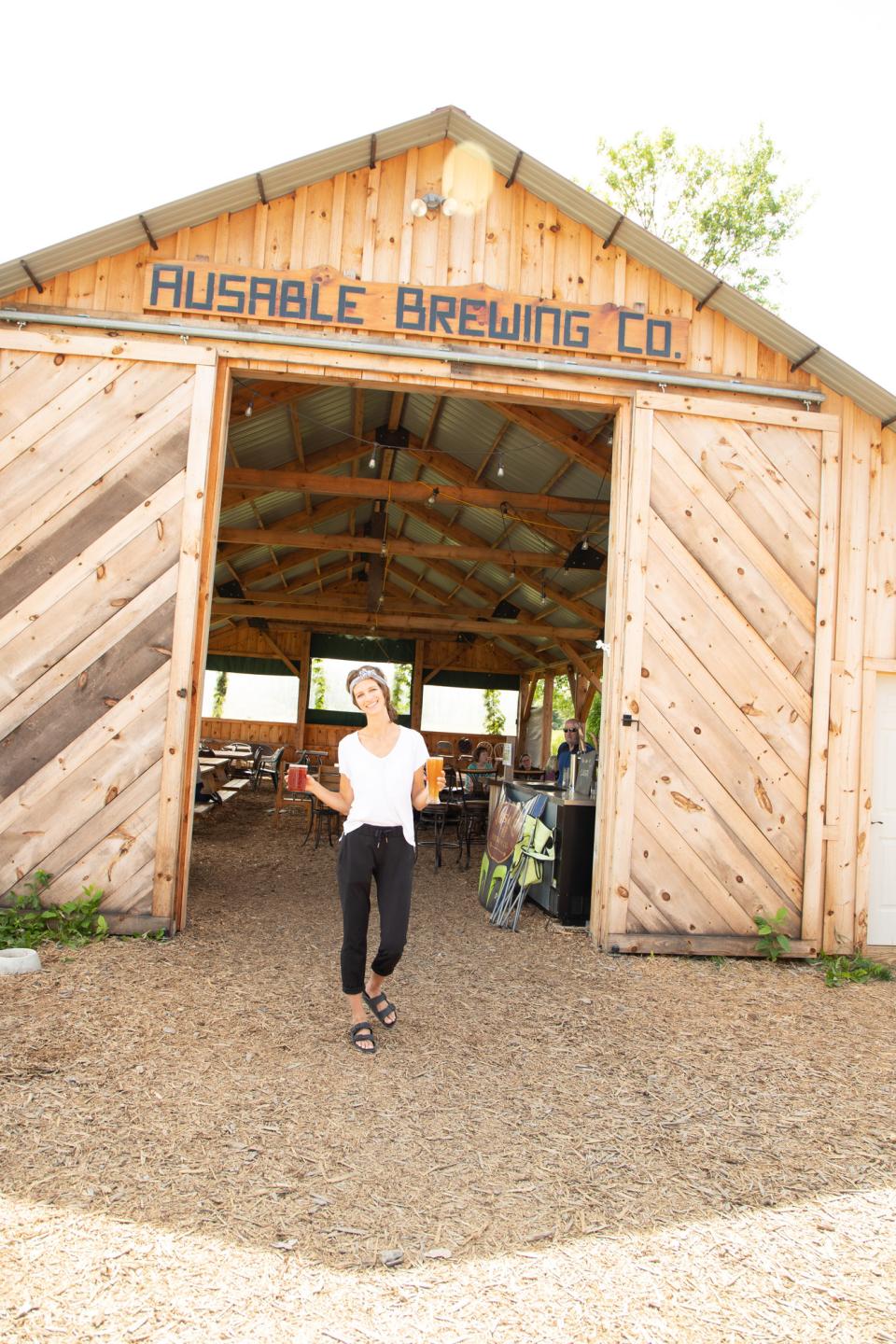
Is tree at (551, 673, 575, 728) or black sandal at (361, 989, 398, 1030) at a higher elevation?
tree at (551, 673, 575, 728)

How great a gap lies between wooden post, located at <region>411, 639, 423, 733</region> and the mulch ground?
14371 millimetres

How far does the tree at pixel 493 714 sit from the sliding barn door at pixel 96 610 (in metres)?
14.8

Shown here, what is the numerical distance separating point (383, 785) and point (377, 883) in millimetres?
378

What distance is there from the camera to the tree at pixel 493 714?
64.6ft

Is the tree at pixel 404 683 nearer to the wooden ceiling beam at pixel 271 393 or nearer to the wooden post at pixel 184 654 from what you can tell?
the wooden ceiling beam at pixel 271 393

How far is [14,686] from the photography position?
506cm

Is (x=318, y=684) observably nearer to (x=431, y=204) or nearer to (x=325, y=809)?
(x=325, y=809)

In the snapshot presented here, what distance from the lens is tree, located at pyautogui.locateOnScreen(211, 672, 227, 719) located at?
1928 centimetres

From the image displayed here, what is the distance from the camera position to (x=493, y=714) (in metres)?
19.8

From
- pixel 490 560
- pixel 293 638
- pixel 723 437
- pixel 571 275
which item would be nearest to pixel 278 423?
pixel 490 560

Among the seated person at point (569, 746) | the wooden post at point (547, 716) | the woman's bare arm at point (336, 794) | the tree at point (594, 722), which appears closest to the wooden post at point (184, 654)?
the woman's bare arm at point (336, 794)

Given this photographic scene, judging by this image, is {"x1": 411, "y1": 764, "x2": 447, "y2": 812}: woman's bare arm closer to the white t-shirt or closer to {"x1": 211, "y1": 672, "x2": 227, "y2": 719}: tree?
the white t-shirt

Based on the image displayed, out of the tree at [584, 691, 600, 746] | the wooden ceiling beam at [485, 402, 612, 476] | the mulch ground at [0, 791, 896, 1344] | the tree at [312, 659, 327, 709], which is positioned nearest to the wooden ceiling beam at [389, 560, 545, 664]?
the tree at [584, 691, 600, 746]

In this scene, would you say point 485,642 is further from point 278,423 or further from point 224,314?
point 224,314
